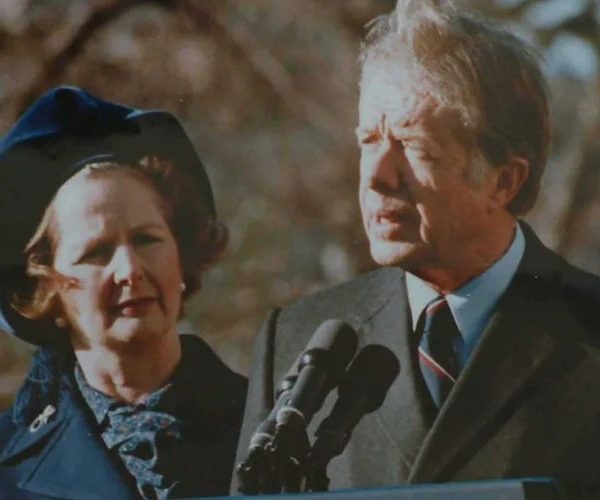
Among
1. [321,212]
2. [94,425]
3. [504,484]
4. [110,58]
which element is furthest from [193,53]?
[504,484]

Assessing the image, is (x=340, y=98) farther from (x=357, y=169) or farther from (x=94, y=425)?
(x=94, y=425)

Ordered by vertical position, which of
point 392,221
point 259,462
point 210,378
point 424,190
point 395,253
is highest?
point 424,190

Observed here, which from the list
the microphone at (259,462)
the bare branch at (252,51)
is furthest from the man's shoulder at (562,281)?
the bare branch at (252,51)

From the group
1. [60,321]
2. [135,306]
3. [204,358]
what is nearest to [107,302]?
[135,306]

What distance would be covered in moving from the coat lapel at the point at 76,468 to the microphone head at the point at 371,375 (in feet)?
Result: 2.88

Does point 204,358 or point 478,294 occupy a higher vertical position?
point 478,294

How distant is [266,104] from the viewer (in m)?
5.92

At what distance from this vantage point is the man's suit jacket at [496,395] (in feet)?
17.0

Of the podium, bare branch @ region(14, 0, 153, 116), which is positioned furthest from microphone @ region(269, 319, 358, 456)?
bare branch @ region(14, 0, 153, 116)

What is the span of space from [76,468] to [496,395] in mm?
1536

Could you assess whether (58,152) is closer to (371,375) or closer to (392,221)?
(392,221)

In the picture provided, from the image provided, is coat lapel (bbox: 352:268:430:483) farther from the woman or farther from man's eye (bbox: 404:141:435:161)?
the woman

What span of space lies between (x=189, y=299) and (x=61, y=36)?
1279 millimetres

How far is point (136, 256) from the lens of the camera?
5477 millimetres
